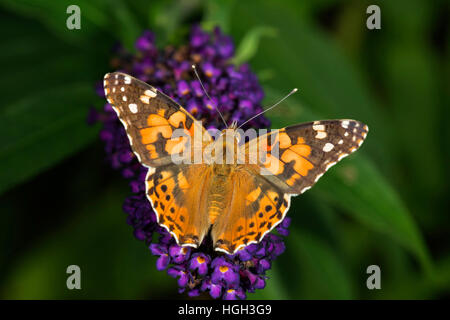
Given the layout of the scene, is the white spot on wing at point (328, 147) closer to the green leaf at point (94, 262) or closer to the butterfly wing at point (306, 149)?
the butterfly wing at point (306, 149)

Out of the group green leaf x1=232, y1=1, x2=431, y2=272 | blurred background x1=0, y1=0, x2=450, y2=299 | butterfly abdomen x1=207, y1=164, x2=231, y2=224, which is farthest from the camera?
green leaf x1=232, y1=1, x2=431, y2=272

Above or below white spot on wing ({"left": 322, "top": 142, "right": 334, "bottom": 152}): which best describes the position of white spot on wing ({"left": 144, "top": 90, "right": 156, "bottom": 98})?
above

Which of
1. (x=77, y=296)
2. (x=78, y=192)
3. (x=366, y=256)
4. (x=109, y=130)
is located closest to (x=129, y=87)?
(x=109, y=130)

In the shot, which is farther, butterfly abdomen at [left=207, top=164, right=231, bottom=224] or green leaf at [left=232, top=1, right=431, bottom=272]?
green leaf at [left=232, top=1, right=431, bottom=272]

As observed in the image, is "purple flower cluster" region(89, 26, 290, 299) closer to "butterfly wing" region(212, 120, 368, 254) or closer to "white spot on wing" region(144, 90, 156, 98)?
"butterfly wing" region(212, 120, 368, 254)

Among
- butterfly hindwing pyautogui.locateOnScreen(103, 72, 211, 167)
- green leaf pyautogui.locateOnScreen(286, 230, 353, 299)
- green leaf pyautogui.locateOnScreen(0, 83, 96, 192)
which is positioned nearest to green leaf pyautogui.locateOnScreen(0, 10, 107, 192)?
green leaf pyautogui.locateOnScreen(0, 83, 96, 192)

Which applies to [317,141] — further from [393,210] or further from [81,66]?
[81,66]
